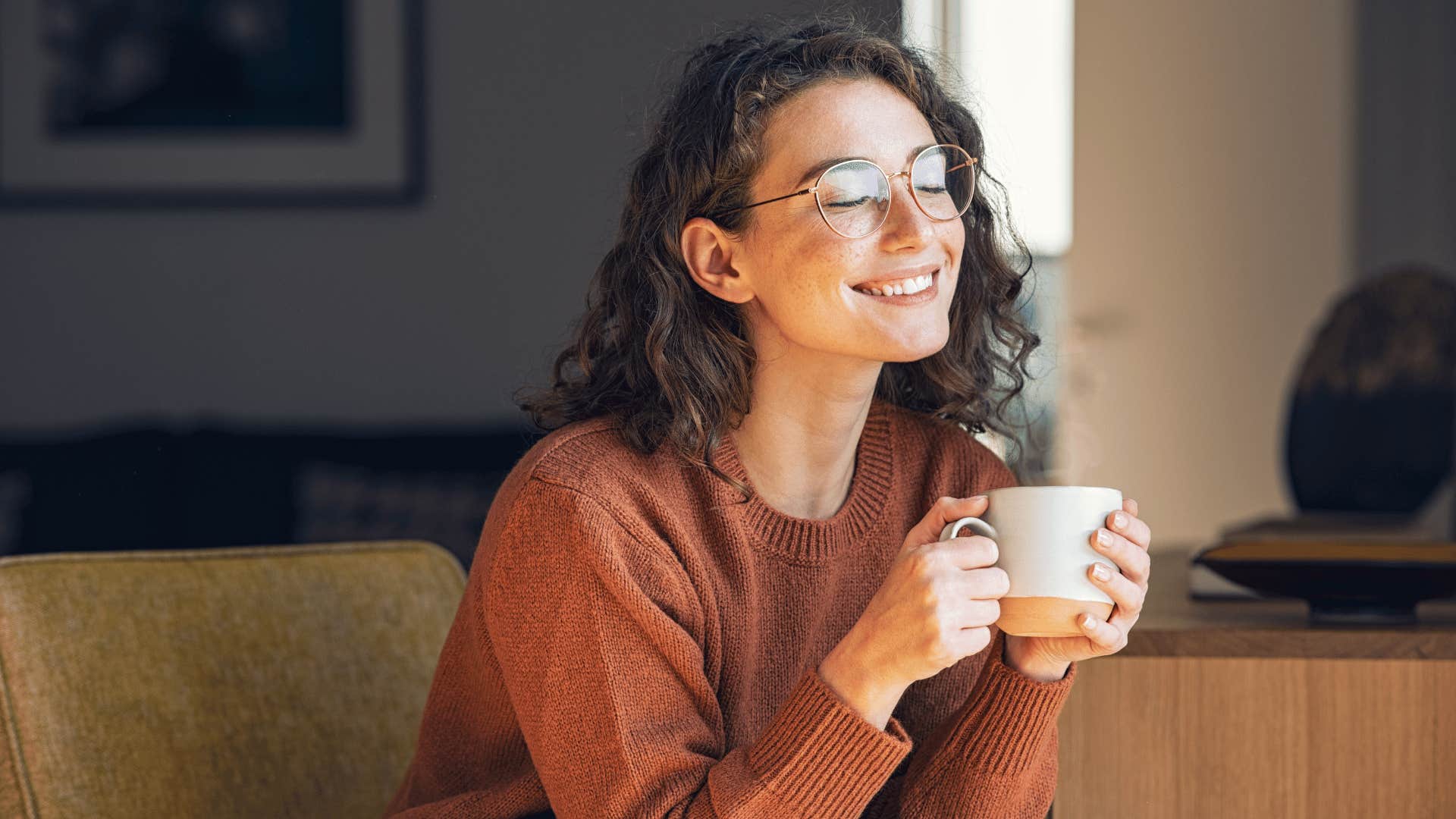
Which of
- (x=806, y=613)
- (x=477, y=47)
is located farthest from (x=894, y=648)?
(x=477, y=47)

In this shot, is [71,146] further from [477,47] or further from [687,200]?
[687,200]

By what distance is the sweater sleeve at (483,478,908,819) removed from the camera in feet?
3.24

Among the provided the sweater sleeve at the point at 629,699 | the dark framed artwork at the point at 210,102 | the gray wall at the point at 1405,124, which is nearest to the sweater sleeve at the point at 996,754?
the sweater sleeve at the point at 629,699

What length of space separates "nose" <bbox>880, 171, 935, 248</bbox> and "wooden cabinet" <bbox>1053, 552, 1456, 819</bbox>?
35cm

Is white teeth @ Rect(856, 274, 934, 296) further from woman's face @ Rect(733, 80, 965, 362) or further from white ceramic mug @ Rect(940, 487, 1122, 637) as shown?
white ceramic mug @ Rect(940, 487, 1122, 637)

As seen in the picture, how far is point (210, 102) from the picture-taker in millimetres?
3055

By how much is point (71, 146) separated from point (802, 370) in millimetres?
2363

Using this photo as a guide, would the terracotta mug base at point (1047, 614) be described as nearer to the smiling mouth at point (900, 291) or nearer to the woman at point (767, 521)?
the woman at point (767, 521)

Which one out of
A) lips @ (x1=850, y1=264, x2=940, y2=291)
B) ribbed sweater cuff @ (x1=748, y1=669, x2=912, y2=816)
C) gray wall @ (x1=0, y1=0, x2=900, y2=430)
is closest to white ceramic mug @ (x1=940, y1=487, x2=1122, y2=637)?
ribbed sweater cuff @ (x1=748, y1=669, x2=912, y2=816)

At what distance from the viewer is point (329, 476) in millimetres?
2807

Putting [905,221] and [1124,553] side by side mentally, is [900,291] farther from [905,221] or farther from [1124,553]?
[1124,553]

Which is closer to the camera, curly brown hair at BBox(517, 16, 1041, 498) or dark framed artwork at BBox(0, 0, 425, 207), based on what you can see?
curly brown hair at BBox(517, 16, 1041, 498)

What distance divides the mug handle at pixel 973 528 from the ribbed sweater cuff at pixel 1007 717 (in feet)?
0.53

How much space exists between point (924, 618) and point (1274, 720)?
0.36 metres
